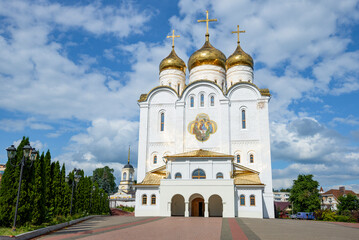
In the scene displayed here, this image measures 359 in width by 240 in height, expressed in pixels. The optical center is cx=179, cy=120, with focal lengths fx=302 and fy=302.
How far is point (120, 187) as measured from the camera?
193ft

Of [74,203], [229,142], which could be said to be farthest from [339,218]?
[74,203]

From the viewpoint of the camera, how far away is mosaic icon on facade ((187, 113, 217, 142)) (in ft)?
98.3

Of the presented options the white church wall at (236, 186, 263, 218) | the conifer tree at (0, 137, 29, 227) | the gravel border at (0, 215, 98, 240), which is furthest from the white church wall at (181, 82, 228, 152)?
the conifer tree at (0, 137, 29, 227)

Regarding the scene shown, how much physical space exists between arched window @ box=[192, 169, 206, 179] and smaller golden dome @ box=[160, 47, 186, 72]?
14523mm

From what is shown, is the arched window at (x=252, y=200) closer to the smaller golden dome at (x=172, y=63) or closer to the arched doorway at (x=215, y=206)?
the arched doorway at (x=215, y=206)

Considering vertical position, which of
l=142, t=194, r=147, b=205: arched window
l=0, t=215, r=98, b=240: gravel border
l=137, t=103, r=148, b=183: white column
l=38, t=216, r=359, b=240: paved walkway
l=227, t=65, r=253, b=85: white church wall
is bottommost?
l=38, t=216, r=359, b=240: paved walkway

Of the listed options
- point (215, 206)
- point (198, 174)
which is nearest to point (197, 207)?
point (215, 206)

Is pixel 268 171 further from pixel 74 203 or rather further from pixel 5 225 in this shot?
pixel 5 225

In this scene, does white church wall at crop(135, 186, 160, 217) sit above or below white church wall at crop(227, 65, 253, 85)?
below

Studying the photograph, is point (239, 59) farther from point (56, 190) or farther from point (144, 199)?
point (56, 190)

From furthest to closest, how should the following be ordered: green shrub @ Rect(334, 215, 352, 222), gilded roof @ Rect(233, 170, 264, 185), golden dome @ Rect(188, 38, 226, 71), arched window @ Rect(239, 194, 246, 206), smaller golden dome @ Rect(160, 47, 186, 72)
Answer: smaller golden dome @ Rect(160, 47, 186, 72) < golden dome @ Rect(188, 38, 226, 71) < gilded roof @ Rect(233, 170, 264, 185) < arched window @ Rect(239, 194, 246, 206) < green shrub @ Rect(334, 215, 352, 222)

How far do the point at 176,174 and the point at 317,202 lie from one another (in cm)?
2063

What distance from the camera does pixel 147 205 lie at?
1011 inches

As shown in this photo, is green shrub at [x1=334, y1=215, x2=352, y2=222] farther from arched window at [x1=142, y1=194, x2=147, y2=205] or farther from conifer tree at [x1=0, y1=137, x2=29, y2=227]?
conifer tree at [x1=0, y1=137, x2=29, y2=227]
